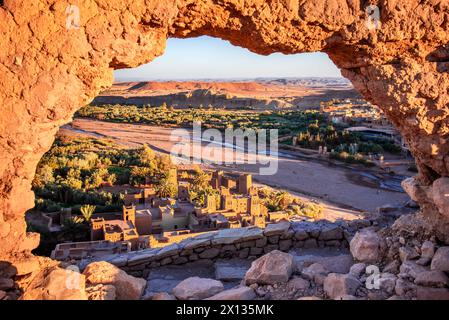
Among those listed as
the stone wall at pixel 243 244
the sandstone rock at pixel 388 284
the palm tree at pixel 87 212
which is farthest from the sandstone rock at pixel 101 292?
the palm tree at pixel 87 212

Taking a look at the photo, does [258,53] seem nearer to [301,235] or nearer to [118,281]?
[118,281]

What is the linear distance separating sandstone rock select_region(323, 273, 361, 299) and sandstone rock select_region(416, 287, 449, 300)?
542 millimetres

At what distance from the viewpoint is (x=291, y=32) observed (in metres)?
4.22

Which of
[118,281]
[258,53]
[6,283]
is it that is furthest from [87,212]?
[258,53]

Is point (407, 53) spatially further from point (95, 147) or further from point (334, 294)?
point (95, 147)

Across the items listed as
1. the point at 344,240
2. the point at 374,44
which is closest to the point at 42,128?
the point at 374,44

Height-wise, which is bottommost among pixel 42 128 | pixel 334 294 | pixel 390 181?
pixel 390 181

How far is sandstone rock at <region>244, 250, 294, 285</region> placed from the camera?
4305 mm

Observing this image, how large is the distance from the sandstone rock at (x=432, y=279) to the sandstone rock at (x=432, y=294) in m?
0.08

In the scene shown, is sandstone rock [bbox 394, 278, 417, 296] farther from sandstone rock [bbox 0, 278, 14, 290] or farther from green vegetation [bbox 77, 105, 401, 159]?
green vegetation [bbox 77, 105, 401, 159]

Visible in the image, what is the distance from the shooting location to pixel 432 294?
12.6 feet

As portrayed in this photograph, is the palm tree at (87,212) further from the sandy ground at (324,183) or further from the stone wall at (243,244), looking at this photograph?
the sandy ground at (324,183)

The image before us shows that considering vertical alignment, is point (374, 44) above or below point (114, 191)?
above

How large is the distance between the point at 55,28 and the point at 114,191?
15.9 meters
